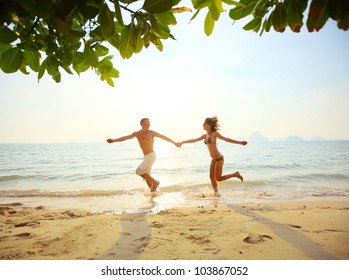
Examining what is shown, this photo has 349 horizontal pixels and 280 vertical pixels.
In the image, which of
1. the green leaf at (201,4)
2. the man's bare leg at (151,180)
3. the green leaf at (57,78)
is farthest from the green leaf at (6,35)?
the man's bare leg at (151,180)

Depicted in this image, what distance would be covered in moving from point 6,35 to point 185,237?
2.73 meters

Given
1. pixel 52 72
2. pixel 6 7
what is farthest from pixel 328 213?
pixel 6 7

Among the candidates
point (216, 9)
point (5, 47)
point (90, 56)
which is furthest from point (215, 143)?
point (5, 47)

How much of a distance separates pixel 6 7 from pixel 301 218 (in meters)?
4.38

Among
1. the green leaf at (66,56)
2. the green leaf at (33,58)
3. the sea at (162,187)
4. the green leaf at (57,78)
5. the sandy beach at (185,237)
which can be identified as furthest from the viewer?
the sea at (162,187)

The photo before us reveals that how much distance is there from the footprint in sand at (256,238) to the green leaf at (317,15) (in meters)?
2.43

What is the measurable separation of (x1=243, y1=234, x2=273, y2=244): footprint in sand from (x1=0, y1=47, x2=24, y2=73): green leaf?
9.42ft

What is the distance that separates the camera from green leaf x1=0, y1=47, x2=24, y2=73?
1366 millimetres

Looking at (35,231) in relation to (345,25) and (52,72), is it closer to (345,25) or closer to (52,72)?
(52,72)

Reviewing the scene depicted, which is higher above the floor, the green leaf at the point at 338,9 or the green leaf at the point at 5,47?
the green leaf at the point at 338,9

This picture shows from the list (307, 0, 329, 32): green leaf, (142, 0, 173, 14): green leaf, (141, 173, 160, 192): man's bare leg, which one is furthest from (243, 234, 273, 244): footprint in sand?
(141, 173, 160, 192): man's bare leg

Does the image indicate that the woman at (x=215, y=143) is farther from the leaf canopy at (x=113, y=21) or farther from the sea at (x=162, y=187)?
the leaf canopy at (x=113, y=21)

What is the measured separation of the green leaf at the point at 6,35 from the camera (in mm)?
1279
